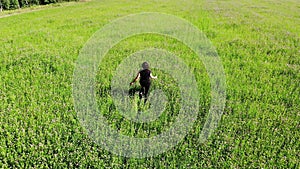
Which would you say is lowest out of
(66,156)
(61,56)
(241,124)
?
(241,124)

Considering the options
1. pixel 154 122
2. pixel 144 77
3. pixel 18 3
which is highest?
pixel 18 3

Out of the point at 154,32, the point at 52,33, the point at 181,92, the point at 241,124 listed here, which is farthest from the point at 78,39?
the point at 241,124

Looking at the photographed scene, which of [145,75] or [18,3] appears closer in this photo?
[145,75]

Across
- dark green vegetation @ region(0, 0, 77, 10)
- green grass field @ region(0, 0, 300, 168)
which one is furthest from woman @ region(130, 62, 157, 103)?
dark green vegetation @ region(0, 0, 77, 10)

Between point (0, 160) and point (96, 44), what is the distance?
7198 millimetres

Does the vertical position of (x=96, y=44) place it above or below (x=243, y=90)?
above

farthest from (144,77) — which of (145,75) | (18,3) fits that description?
(18,3)

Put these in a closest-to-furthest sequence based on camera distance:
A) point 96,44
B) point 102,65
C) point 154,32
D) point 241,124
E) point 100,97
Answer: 1. point 241,124
2. point 100,97
3. point 102,65
4. point 96,44
5. point 154,32

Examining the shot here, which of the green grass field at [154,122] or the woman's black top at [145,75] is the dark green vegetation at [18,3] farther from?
the woman's black top at [145,75]

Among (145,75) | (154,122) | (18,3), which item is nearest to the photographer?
(154,122)

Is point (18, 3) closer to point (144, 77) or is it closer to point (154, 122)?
point (144, 77)

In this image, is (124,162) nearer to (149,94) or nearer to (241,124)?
(149,94)

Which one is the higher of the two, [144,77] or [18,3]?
[18,3]

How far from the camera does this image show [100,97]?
658 centimetres
